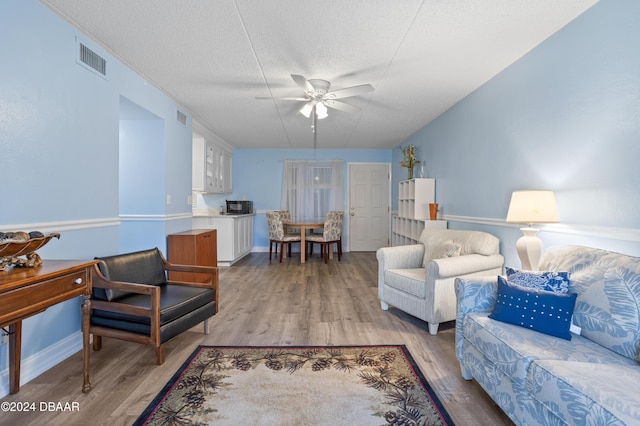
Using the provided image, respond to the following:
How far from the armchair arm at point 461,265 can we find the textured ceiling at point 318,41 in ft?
5.87

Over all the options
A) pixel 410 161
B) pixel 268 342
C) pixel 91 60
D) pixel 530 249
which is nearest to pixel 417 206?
pixel 410 161

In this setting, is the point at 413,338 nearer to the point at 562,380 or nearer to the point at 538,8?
the point at 562,380

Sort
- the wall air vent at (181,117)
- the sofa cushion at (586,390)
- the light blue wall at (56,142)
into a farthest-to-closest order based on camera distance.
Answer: the wall air vent at (181,117)
the light blue wall at (56,142)
the sofa cushion at (586,390)

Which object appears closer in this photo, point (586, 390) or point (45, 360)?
point (586, 390)

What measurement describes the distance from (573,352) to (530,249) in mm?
1055

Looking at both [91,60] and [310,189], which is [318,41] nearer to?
[91,60]

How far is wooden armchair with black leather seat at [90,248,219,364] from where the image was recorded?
2064mm

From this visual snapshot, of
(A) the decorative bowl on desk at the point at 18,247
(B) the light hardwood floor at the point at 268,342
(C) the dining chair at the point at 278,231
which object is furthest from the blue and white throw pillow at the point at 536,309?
(C) the dining chair at the point at 278,231

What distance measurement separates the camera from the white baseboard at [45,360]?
1839mm

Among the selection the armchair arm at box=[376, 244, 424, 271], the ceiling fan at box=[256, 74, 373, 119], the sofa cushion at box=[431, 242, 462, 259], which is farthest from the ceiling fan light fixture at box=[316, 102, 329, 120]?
the sofa cushion at box=[431, 242, 462, 259]

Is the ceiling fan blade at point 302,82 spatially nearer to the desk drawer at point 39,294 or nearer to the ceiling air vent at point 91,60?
the ceiling air vent at point 91,60

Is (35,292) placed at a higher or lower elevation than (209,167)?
lower

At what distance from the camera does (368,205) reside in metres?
7.34

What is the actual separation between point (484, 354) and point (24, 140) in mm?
3006
